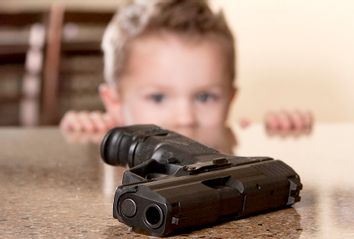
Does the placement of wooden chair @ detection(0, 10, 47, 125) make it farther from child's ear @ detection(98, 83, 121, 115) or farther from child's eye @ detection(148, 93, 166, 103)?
child's eye @ detection(148, 93, 166, 103)

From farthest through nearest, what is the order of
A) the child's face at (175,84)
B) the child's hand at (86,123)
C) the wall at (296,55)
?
the wall at (296,55)
the child's face at (175,84)
the child's hand at (86,123)

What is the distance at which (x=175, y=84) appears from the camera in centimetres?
181

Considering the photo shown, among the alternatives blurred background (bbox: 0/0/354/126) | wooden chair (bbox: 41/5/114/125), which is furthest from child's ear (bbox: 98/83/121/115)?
wooden chair (bbox: 41/5/114/125)

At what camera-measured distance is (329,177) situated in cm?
82

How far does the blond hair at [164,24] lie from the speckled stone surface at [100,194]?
738 millimetres

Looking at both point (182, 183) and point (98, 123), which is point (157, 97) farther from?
point (182, 183)

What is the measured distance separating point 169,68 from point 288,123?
35cm

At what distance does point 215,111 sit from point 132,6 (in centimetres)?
38

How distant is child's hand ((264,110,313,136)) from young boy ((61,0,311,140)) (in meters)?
0.02

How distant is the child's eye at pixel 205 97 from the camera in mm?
1837

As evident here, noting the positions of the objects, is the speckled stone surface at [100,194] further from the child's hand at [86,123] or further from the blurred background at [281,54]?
the blurred background at [281,54]

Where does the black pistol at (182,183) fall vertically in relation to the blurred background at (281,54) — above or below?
below

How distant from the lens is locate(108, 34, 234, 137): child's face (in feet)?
5.93

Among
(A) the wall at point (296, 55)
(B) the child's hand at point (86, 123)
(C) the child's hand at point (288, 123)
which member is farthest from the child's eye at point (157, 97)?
(A) the wall at point (296, 55)
